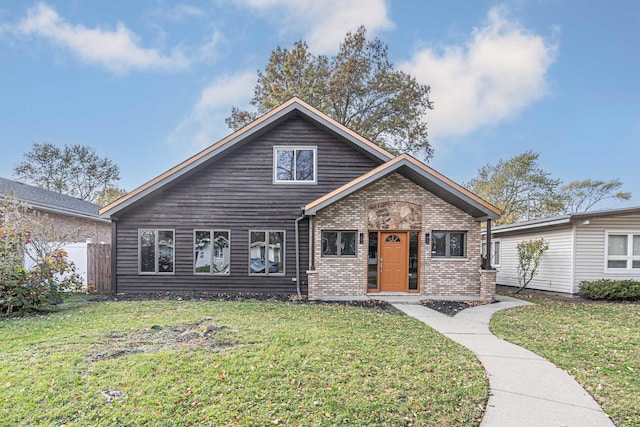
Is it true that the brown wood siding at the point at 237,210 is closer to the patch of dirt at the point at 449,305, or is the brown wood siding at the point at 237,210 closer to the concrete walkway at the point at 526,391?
the patch of dirt at the point at 449,305

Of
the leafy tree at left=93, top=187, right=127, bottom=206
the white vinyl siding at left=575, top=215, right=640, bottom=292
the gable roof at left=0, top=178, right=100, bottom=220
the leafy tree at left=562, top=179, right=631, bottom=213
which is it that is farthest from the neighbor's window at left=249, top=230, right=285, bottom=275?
the leafy tree at left=93, top=187, right=127, bottom=206

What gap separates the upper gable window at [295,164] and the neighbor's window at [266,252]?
2089 mm

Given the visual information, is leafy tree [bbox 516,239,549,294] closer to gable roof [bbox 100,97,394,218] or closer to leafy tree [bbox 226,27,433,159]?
gable roof [bbox 100,97,394,218]

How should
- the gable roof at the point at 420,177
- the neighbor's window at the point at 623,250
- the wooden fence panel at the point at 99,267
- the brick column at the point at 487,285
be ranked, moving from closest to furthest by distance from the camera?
the gable roof at the point at 420,177 → the brick column at the point at 487,285 → the wooden fence panel at the point at 99,267 → the neighbor's window at the point at 623,250

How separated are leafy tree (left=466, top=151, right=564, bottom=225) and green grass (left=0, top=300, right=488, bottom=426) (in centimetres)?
2796

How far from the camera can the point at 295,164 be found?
13.7m

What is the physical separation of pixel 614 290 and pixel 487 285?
476 cm

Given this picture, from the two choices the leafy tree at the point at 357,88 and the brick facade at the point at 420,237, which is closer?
the brick facade at the point at 420,237

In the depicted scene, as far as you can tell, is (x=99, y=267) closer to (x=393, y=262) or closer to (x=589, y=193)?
(x=393, y=262)

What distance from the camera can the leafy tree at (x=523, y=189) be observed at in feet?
102

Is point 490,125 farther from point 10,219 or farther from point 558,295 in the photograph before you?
point 10,219

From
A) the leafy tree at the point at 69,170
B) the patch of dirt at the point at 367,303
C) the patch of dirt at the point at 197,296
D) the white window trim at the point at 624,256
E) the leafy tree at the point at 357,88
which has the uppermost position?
the leafy tree at the point at 357,88

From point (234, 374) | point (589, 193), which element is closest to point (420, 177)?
point (234, 374)

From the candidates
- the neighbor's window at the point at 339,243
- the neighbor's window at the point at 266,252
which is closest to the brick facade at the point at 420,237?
the neighbor's window at the point at 339,243
